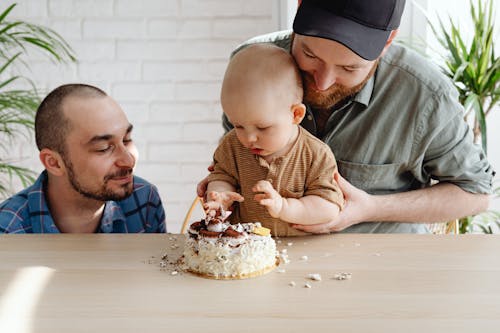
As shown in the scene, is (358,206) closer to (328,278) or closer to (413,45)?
(328,278)

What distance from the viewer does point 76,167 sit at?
6.29ft

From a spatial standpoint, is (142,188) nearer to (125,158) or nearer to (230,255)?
(125,158)

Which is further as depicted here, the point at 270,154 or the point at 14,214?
the point at 14,214

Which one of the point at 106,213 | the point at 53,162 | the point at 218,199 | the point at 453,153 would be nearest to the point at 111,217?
the point at 106,213

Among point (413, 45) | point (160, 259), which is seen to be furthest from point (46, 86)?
point (160, 259)

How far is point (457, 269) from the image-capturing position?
4.53 feet

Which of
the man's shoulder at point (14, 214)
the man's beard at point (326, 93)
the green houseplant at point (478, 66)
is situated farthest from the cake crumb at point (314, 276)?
the green houseplant at point (478, 66)

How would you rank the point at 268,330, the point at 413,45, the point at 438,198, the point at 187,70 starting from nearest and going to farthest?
1. the point at 268,330
2. the point at 438,198
3. the point at 413,45
4. the point at 187,70

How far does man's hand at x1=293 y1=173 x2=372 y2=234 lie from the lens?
165 cm

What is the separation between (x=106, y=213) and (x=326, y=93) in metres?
0.85

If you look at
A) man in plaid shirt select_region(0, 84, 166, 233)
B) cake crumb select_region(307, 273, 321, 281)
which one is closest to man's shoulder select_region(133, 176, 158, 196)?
man in plaid shirt select_region(0, 84, 166, 233)

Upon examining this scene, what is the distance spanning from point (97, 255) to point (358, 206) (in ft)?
2.51

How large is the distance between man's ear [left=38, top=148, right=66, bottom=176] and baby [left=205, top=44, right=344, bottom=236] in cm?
59

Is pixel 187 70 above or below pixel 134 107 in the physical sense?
above
